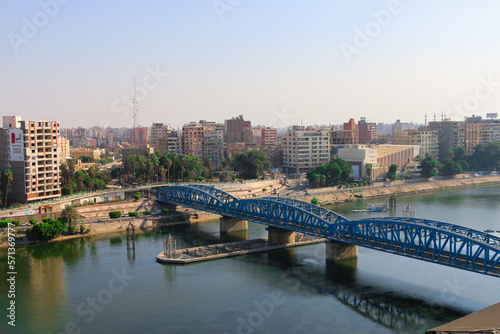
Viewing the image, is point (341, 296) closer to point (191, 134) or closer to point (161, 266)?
point (161, 266)

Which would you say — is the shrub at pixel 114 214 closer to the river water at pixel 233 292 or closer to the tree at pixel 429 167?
the river water at pixel 233 292

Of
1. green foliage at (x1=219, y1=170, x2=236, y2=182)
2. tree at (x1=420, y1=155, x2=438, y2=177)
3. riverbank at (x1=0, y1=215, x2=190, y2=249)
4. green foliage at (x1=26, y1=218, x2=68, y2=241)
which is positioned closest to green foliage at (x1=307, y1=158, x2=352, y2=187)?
green foliage at (x1=219, y1=170, x2=236, y2=182)

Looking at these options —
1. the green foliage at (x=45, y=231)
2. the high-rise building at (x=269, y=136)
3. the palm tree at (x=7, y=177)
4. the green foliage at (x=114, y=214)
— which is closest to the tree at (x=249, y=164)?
the green foliage at (x=114, y=214)

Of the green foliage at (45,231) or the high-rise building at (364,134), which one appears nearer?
the green foliage at (45,231)

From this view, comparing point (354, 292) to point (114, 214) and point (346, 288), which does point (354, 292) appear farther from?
point (114, 214)

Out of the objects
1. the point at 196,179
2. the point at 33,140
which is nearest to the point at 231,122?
the point at 196,179

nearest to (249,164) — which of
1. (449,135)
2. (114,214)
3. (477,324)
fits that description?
(114,214)
